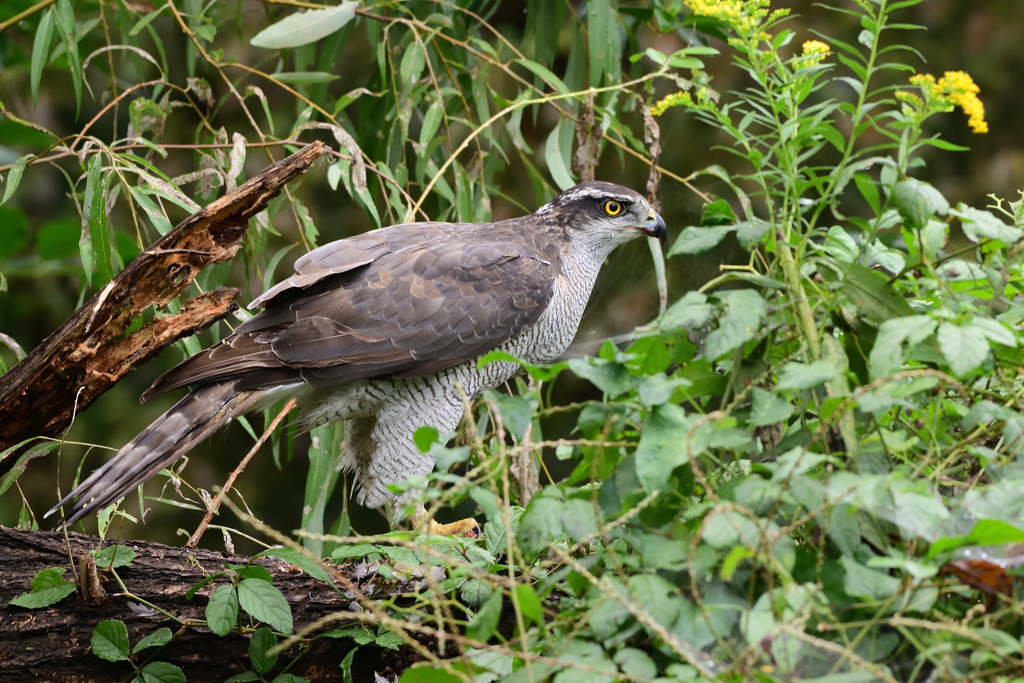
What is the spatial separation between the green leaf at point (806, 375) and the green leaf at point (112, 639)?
5.36 ft

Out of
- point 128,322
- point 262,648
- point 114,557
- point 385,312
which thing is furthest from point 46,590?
point 385,312

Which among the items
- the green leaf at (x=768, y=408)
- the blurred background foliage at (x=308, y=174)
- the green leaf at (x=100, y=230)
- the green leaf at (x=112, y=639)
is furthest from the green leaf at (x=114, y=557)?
the blurred background foliage at (x=308, y=174)

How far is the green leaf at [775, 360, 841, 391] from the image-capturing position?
1.23 meters

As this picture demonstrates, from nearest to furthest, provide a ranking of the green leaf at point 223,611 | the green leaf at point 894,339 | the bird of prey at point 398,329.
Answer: the green leaf at point 894,339 < the green leaf at point 223,611 < the bird of prey at point 398,329

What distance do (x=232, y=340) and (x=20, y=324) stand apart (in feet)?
9.70

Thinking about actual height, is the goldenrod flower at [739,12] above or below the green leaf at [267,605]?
above

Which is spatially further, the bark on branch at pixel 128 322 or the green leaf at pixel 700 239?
the bark on branch at pixel 128 322

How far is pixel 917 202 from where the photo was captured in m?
1.35

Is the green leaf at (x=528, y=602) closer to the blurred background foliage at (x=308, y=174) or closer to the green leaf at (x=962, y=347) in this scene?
the green leaf at (x=962, y=347)

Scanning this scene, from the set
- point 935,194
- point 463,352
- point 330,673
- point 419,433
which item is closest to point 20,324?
point 463,352

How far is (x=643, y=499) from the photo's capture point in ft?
4.42

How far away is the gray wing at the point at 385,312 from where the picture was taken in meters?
2.59

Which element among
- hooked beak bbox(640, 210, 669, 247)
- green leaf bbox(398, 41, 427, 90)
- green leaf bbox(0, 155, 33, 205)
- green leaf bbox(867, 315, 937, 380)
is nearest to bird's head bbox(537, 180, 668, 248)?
hooked beak bbox(640, 210, 669, 247)

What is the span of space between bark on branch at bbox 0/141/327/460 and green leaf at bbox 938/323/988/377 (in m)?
1.60
